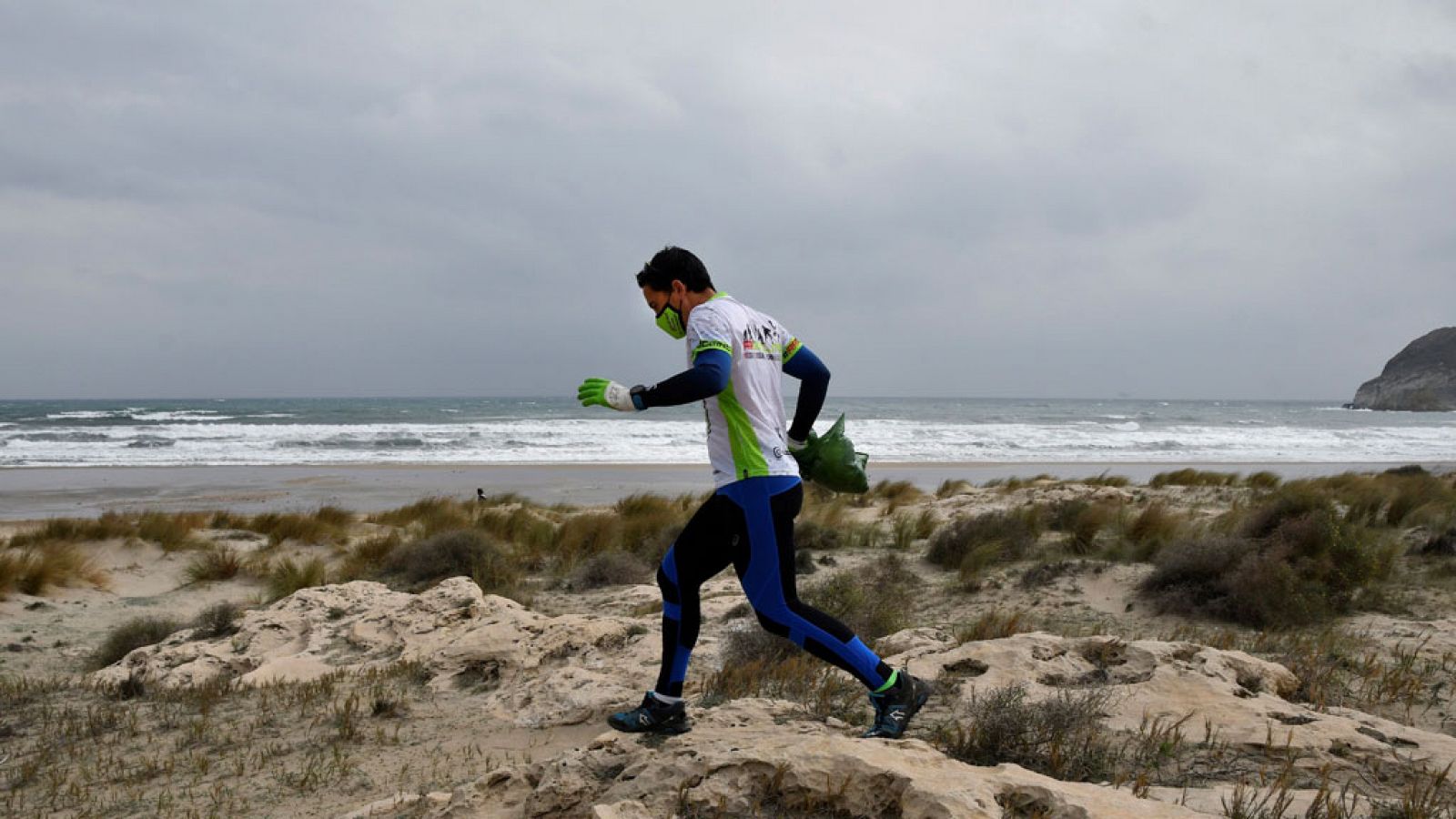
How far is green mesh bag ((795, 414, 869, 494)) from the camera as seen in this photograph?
3.49m

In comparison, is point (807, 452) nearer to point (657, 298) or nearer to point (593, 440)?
point (657, 298)

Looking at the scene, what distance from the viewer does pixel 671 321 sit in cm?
321

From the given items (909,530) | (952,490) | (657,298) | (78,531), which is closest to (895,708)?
(657,298)

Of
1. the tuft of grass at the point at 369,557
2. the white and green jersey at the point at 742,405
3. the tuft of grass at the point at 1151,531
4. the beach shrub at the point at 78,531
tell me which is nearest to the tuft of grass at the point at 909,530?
the tuft of grass at the point at 1151,531

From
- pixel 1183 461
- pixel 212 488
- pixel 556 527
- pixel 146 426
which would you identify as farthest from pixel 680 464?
pixel 146 426

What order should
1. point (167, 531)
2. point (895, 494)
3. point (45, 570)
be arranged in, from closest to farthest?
point (45, 570), point (167, 531), point (895, 494)

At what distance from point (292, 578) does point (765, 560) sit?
23.5ft

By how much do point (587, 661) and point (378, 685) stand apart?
A: 4.05ft

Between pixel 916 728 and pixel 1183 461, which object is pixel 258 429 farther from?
pixel 916 728

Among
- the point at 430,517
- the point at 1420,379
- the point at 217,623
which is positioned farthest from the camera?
the point at 1420,379

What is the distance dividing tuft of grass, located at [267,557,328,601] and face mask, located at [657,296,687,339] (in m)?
6.51

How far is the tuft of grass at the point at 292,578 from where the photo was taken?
827 centimetres

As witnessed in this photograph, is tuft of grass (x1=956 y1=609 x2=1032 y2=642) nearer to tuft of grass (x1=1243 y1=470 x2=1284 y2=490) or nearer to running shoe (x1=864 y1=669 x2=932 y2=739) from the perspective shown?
running shoe (x1=864 y1=669 x2=932 y2=739)

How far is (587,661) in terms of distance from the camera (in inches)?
207
